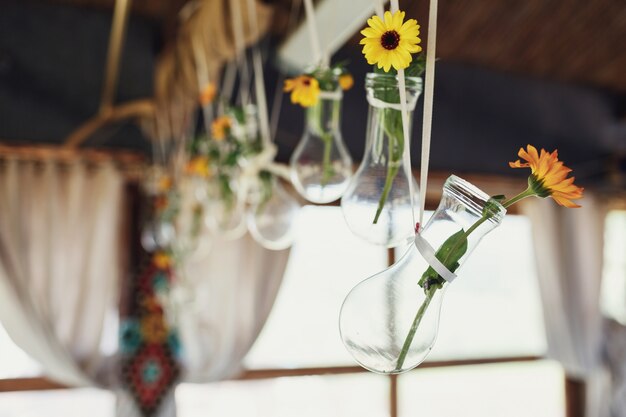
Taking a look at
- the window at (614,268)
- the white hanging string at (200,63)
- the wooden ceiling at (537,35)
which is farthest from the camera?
the window at (614,268)

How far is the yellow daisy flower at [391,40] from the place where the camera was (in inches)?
24.4

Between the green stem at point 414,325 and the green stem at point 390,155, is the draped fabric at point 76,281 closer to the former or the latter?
the green stem at point 390,155

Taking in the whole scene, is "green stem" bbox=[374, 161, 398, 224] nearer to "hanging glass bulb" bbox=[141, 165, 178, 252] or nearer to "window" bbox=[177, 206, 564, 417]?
"hanging glass bulb" bbox=[141, 165, 178, 252]

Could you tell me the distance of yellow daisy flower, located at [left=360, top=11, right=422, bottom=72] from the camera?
0.62m

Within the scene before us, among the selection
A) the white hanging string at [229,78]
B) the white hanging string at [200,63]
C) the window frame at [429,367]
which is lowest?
the window frame at [429,367]

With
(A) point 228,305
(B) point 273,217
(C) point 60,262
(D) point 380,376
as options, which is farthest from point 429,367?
(B) point 273,217

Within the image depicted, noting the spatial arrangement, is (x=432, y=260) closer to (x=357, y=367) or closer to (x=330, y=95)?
(x=330, y=95)

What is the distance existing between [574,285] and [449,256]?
4.22 meters

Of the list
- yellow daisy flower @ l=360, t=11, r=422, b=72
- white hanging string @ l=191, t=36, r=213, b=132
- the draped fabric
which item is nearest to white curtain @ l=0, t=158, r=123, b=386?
the draped fabric

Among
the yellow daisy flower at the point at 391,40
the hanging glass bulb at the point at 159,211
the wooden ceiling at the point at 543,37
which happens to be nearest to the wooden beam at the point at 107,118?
the hanging glass bulb at the point at 159,211

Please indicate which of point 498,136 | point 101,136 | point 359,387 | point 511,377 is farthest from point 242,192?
point 511,377

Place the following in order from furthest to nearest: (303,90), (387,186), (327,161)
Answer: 1. (327,161)
2. (303,90)
3. (387,186)

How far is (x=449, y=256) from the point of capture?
1.82ft

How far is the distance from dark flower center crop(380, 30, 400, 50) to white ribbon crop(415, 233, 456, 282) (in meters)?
0.21
